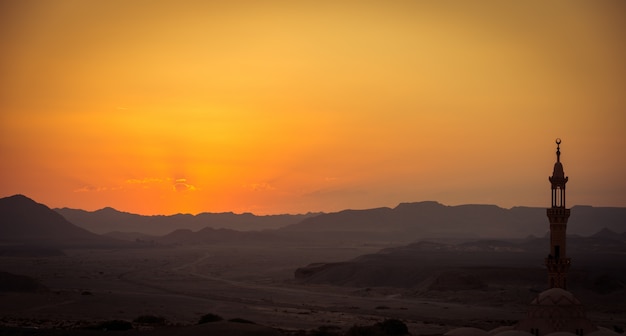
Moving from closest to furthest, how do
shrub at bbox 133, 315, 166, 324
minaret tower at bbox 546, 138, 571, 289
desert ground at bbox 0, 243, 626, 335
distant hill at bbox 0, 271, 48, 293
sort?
minaret tower at bbox 546, 138, 571, 289 → shrub at bbox 133, 315, 166, 324 → desert ground at bbox 0, 243, 626, 335 → distant hill at bbox 0, 271, 48, 293

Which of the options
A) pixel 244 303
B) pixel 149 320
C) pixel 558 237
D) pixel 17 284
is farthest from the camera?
pixel 17 284

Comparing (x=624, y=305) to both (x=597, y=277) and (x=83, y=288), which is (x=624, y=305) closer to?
(x=597, y=277)

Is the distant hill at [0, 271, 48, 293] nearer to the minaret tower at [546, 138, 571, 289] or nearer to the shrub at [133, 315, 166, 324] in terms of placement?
the shrub at [133, 315, 166, 324]

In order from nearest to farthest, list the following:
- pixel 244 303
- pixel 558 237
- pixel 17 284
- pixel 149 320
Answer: pixel 558 237 → pixel 149 320 → pixel 244 303 → pixel 17 284

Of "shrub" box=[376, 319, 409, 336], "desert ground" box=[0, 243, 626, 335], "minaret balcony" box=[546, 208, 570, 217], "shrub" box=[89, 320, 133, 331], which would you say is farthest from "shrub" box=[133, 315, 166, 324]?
"minaret balcony" box=[546, 208, 570, 217]

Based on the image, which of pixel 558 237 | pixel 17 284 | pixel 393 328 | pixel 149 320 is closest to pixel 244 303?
pixel 149 320

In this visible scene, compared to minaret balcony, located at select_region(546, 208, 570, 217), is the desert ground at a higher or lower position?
lower

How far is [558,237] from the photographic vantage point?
118 feet

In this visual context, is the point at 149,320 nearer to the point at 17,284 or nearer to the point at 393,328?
the point at 393,328

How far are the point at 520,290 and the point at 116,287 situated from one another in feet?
117

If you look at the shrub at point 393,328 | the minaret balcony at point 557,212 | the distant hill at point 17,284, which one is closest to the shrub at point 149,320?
the shrub at point 393,328

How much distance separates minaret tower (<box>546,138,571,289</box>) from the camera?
116 ft

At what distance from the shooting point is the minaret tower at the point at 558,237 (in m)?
35.3

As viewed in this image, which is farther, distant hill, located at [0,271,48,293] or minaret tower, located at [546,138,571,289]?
distant hill, located at [0,271,48,293]
